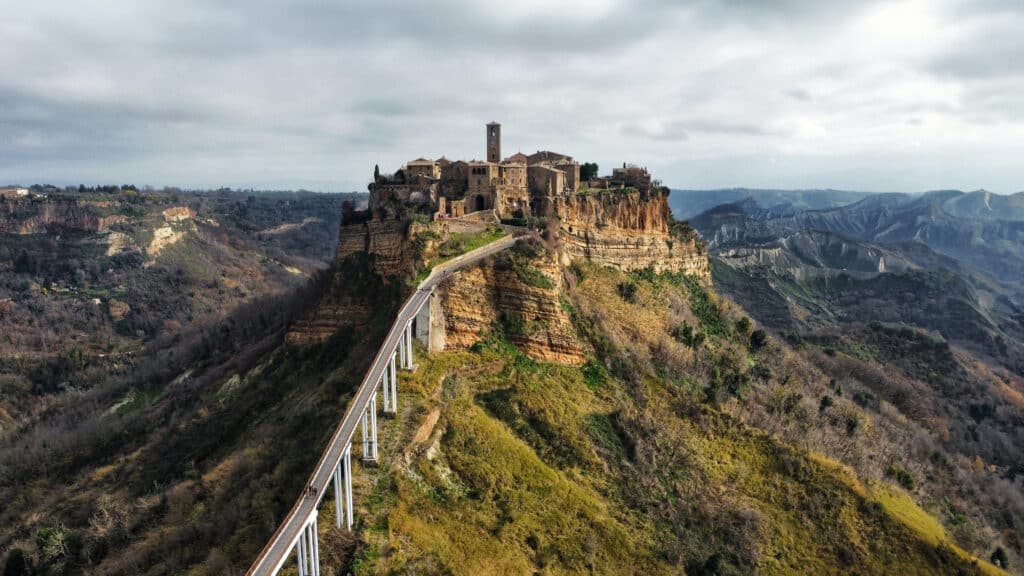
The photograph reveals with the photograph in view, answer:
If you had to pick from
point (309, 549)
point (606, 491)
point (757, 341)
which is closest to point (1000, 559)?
point (606, 491)

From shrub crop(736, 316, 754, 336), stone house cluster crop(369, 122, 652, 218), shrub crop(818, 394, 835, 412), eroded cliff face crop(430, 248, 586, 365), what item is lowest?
shrub crop(818, 394, 835, 412)

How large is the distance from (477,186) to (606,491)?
1293 inches

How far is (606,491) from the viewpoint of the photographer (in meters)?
36.7

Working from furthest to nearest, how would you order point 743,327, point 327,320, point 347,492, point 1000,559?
point 743,327 → point 327,320 → point 1000,559 → point 347,492

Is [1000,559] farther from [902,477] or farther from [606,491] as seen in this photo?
[606,491]

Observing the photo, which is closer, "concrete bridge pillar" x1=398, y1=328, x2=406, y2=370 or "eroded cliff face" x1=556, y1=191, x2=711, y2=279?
"concrete bridge pillar" x1=398, y1=328, x2=406, y2=370

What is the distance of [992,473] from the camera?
66438mm

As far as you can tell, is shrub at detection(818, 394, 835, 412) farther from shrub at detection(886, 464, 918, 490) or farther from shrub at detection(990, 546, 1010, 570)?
shrub at detection(990, 546, 1010, 570)

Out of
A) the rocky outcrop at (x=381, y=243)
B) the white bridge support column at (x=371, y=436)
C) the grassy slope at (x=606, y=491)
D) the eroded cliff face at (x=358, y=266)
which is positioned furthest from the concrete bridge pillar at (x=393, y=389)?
the eroded cliff face at (x=358, y=266)

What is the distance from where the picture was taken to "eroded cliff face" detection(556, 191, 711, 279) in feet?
206

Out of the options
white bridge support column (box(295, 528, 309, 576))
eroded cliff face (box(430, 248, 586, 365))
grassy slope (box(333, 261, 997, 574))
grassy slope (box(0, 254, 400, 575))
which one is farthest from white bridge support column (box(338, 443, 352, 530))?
eroded cliff face (box(430, 248, 586, 365))

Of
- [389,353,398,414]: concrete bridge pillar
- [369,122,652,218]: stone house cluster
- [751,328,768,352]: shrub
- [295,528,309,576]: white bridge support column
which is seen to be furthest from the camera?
[751,328,768,352]: shrub

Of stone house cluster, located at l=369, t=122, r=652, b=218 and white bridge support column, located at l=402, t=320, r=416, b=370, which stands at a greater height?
stone house cluster, located at l=369, t=122, r=652, b=218

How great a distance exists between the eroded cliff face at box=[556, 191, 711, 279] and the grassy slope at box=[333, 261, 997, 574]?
15750 mm
